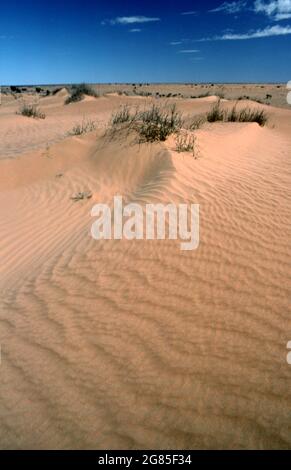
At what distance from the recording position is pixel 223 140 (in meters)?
7.80

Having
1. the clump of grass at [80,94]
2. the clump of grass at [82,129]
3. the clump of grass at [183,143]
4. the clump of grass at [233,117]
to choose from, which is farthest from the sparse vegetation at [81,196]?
the clump of grass at [80,94]

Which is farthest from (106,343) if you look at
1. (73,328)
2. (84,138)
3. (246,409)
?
(84,138)

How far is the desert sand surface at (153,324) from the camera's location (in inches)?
87.2

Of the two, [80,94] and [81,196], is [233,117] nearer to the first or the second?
[81,196]

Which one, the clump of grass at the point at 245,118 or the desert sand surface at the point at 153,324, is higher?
the clump of grass at the point at 245,118

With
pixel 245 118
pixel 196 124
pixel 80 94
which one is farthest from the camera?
pixel 80 94

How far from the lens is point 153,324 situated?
2922 mm

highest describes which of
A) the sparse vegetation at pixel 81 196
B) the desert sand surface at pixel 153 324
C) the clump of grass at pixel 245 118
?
the clump of grass at pixel 245 118

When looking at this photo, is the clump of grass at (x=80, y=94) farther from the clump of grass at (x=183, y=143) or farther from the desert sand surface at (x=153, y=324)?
the desert sand surface at (x=153, y=324)

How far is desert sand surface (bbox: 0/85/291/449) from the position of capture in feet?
7.27

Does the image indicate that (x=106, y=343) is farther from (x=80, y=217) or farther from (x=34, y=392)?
(x=80, y=217)

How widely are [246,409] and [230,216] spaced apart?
7.87 ft

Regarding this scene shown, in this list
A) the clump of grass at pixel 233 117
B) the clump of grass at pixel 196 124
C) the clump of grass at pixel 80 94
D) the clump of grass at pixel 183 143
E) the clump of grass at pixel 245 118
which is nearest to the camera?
the clump of grass at pixel 183 143

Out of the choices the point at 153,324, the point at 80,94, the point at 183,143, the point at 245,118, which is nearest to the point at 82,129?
the point at 183,143
